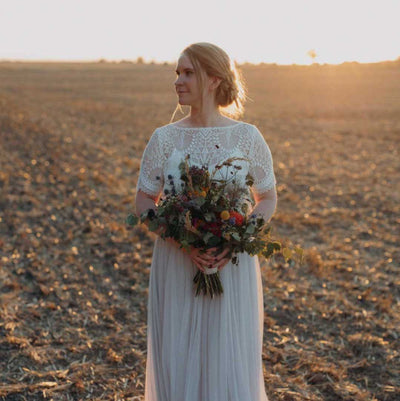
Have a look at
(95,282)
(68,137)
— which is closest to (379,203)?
(95,282)

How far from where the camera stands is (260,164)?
314 centimetres

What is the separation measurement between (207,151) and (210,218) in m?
0.53

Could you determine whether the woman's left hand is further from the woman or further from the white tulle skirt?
the white tulle skirt

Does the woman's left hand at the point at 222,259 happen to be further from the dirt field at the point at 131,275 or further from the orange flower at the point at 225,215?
the dirt field at the point at 131,275

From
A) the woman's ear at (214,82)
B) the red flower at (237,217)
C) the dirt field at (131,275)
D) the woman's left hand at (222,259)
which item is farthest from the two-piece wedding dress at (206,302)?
the dirt field at (131,275)

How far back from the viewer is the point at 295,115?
26.5 meters

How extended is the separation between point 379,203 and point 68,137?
32.4 ft

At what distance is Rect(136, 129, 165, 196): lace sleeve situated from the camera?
3131 millimetres

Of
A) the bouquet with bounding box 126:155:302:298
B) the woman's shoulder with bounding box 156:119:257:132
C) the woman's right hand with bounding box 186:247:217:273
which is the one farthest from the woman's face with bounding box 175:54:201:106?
the woman's right hand with bounding box 186:247:217:273

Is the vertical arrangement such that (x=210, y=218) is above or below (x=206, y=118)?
below

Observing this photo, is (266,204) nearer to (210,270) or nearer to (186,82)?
(210,270)

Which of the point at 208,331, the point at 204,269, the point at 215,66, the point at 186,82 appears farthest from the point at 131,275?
the point at 215,66

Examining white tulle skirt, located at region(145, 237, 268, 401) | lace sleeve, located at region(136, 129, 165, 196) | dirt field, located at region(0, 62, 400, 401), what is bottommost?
dirt field, located at region(0, 62, 400, 401)

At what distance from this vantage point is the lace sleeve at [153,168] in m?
3.13
